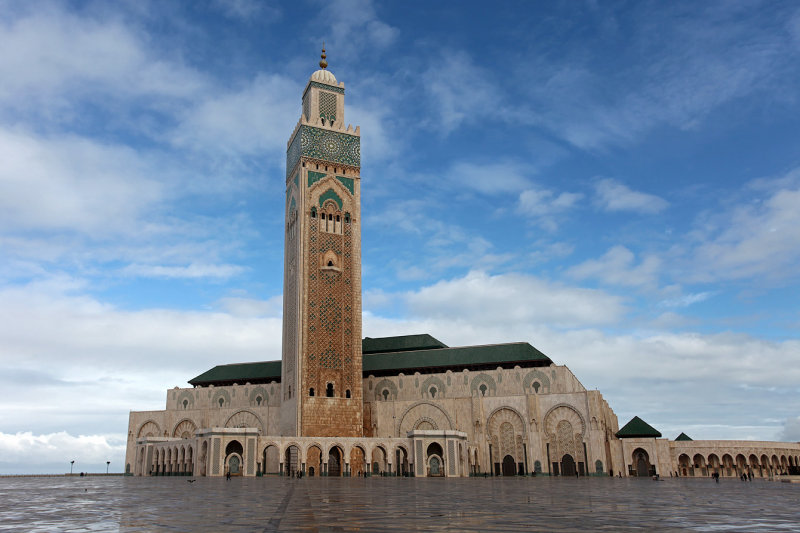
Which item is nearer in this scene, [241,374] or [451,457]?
[451,457]

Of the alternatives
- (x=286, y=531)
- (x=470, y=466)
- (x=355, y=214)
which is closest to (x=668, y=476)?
(x=470, y=466)

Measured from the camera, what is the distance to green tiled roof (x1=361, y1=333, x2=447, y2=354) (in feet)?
193

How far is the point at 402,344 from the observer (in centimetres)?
5953

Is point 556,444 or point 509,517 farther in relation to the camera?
point 556,444

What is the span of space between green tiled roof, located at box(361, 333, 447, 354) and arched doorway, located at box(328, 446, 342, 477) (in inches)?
448

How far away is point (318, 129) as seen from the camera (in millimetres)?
55000

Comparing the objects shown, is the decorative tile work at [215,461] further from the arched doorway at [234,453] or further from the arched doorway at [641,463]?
the arched doorway at [641,463]

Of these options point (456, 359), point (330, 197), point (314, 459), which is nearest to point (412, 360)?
point (456, 359)

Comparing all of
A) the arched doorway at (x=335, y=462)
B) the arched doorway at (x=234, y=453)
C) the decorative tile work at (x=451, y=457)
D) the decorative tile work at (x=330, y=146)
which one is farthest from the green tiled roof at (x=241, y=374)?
the decorative tile work at (x=330, y=146)

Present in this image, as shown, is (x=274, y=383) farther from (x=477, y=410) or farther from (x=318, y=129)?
(x=318, y=129)

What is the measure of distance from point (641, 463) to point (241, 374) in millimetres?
34685

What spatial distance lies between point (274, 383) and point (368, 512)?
46.4 meters

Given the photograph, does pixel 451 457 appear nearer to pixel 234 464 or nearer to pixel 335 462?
pixel 335 462

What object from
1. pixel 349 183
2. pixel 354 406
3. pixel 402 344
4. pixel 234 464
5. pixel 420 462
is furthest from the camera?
pixel 402 344
